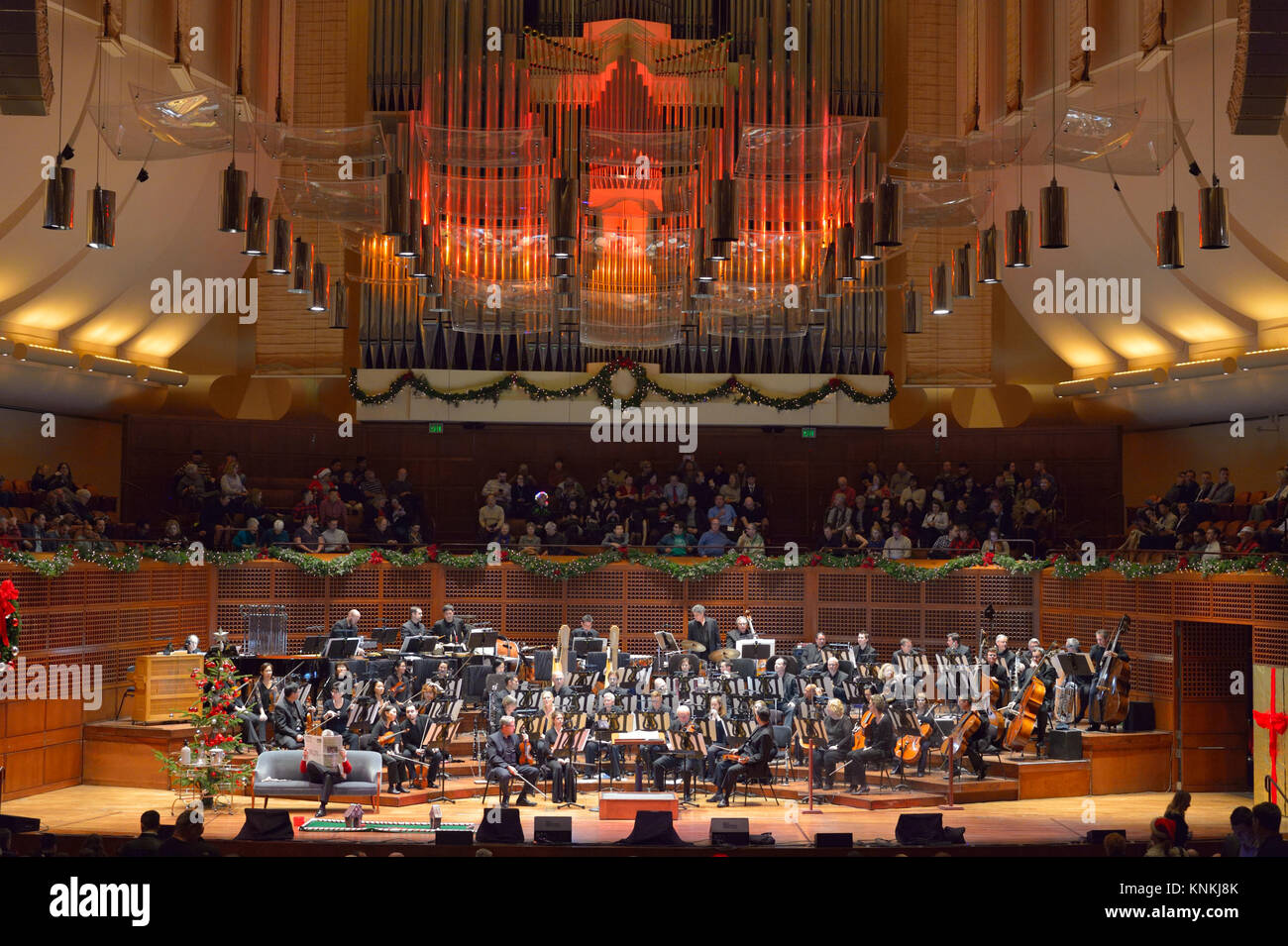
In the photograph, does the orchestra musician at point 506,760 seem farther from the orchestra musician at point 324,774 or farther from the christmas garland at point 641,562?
the christmas garland at point 641,562

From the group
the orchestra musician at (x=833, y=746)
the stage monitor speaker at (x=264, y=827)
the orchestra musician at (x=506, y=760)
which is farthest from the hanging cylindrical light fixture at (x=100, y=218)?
the orchestra musician at (x=833, y=746)

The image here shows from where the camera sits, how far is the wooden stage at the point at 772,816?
12961 mm

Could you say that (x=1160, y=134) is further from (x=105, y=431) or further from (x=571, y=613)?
(x=105, y=431)

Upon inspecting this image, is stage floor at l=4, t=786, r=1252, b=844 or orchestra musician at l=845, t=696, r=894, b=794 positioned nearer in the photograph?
stage floor at l=4, t=786, r=1252, b=844

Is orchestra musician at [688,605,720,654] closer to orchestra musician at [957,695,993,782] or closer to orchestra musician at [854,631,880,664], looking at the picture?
orchestra musician at [854,631,880,664]

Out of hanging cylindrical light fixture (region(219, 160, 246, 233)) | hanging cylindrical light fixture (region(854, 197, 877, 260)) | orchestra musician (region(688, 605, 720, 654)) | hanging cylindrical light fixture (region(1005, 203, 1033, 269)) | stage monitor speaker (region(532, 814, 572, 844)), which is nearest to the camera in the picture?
stage monitor speaker (region(532, 814, 572, 844))

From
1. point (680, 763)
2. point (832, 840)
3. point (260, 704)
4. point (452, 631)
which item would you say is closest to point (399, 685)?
point (260, 704)

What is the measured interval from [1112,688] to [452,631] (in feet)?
28.8

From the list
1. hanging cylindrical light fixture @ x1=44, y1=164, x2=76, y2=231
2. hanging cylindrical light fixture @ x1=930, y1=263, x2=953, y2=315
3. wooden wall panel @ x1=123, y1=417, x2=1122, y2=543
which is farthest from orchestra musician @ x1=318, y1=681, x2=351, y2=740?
wooden wall panel @ x1=123, y1=417, x2=1122, y2=543

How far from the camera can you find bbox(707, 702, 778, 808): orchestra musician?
1459cm

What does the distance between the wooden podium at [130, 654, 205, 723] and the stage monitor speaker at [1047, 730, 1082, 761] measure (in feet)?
35.0

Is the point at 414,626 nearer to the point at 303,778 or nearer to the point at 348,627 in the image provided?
the point at 348,627

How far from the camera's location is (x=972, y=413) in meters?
23.1
